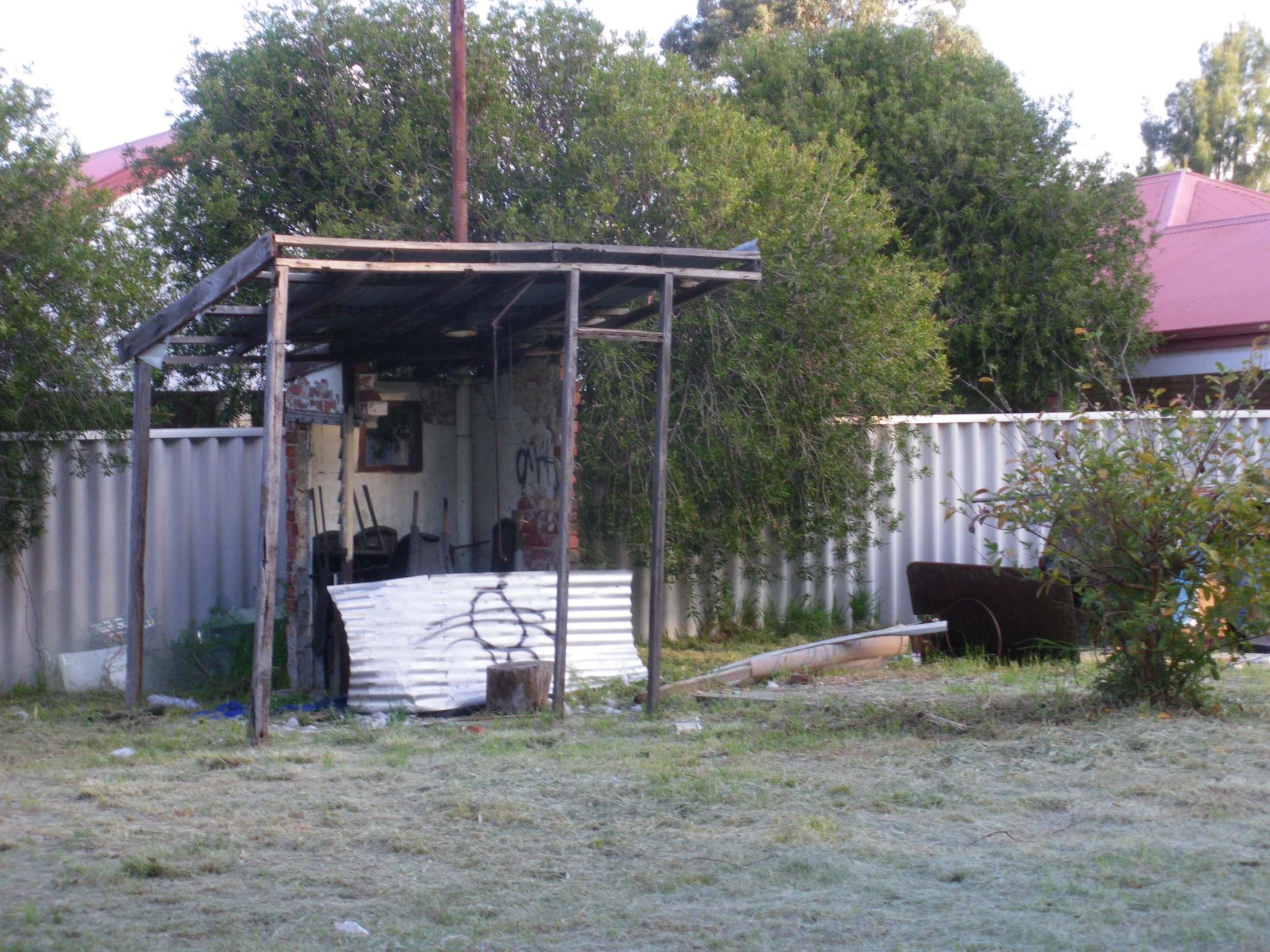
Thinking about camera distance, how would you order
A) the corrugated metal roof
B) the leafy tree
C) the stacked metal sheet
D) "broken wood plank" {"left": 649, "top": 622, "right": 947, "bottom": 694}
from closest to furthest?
the leafy tree < the corrugated metal roof < the stacked metal sheet < "broken wood plank" {"left": 649, "top": 622, "right": 947, "bottom": 694}

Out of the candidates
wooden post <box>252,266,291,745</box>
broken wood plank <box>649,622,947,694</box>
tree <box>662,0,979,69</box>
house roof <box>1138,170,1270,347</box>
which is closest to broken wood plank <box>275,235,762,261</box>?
wooden post <box>252,266,291,745</box>

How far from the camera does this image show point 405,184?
34.4ft

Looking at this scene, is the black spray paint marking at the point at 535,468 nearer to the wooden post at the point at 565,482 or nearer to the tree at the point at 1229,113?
the wooden post at the point at 565,482

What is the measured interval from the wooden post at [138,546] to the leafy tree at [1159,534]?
5083 millimetres

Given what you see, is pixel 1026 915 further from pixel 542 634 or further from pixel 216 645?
pixel 216 645

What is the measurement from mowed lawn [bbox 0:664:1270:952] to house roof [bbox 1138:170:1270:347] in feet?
33.1

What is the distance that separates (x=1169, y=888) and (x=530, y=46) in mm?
9723

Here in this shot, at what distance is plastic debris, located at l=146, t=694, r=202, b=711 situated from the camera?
743 cm

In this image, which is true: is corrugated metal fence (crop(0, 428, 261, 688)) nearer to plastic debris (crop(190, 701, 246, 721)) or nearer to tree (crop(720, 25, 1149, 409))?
plastic debris (crop(190, 701, 246, 721))

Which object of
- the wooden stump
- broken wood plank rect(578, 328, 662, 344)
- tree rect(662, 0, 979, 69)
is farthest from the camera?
tree rect(662, 0, 979, 69)

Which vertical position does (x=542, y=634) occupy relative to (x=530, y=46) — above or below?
below

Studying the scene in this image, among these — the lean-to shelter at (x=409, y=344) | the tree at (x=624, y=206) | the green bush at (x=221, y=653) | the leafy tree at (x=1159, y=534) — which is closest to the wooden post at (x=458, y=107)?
the tree at (x=624, y=206)

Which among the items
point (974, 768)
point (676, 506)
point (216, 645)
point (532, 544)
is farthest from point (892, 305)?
point (216, 645)

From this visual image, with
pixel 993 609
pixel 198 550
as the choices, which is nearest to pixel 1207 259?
pixel 993 609
